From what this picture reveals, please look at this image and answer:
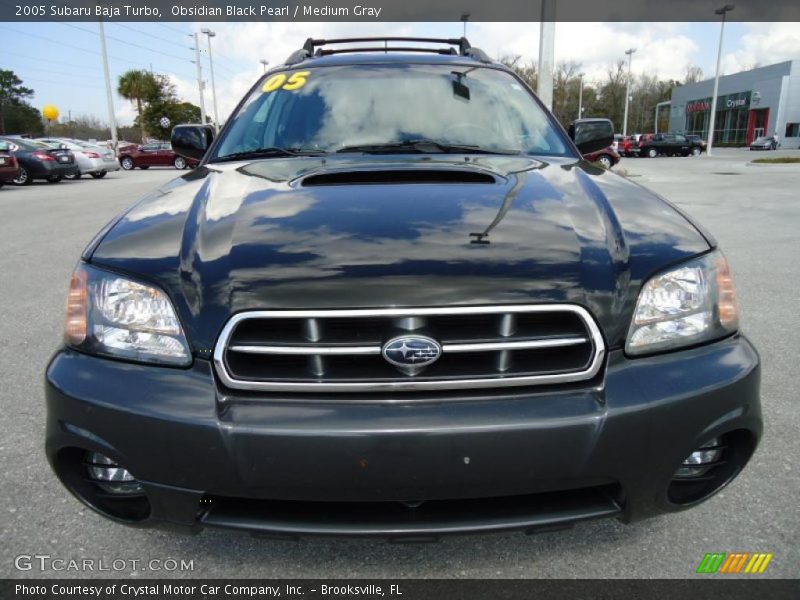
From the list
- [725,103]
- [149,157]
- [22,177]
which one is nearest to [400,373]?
[22,177]

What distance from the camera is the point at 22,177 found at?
17.6 metres

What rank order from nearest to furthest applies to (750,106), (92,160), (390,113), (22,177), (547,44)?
(390,113), (547,44), (22,177), (92,160), (750,106)

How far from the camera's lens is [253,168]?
2.47 meters

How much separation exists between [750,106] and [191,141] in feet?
231

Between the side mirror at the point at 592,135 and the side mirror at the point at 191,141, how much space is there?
2059mm

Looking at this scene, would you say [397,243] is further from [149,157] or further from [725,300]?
[149,157]

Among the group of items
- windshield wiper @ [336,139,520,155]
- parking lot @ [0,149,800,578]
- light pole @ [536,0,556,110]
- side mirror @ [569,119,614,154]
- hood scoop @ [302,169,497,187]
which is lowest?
parking lot @ [0,149,800,578]

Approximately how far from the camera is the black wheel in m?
17.5

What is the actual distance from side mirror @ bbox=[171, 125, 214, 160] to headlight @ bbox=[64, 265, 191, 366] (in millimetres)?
1754

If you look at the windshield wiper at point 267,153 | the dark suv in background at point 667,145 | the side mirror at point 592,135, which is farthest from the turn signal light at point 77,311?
the dark suv in background at point 667,145

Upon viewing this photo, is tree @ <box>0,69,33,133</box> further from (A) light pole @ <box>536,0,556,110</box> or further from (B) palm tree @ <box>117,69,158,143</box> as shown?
(A) light pole @ <box>536,0,556,110</box>
